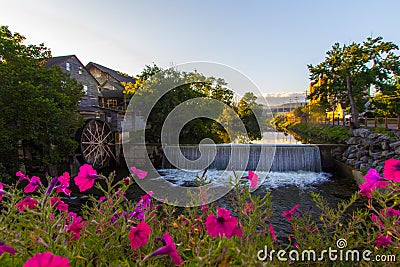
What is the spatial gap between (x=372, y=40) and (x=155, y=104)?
14172 millimetres

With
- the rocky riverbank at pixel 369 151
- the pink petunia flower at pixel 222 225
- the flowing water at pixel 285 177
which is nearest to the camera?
the pink petunia flower at pixel 222 225

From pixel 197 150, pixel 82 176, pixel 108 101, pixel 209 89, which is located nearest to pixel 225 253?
pixel 82 176

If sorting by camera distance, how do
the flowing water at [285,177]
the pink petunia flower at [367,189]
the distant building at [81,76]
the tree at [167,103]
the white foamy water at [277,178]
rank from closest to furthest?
the pink petunia flower at [367,189] → the flowing water at [285,177] → the white foamy water at [277,178] → the tree at [167,103] → the distant building at [81,76]

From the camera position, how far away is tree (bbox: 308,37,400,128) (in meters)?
15.8

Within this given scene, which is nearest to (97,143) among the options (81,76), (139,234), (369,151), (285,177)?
(285,177)

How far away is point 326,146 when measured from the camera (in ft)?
43.0

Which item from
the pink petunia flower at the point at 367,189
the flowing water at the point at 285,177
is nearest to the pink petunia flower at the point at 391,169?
the pink petunia flower at the point at 367,189

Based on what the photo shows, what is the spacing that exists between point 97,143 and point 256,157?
27.7ft

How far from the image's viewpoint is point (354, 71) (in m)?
16.6

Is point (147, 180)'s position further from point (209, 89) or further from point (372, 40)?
point (372, 40)

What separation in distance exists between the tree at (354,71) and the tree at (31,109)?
15431mm

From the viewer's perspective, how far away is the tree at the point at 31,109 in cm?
909

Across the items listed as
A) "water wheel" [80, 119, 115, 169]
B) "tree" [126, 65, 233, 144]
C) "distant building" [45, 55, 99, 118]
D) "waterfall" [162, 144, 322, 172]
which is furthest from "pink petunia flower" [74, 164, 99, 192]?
"distant building" [45, 55, 99, 118]

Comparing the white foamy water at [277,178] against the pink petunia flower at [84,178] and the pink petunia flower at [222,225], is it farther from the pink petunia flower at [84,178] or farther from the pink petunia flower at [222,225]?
the pink petunia flower at [222,225]
